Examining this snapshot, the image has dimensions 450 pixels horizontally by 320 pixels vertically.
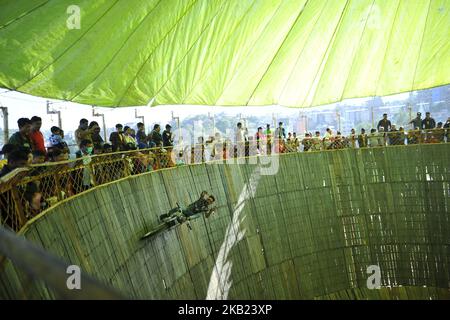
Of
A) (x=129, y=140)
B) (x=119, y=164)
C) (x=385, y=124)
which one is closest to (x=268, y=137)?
(x=385, y=124)

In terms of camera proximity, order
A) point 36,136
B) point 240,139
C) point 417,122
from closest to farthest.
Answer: point 36,136
point 240,139
point 417,122

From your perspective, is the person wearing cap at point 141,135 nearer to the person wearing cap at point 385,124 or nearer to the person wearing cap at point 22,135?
the person wearing cap at point 22,135

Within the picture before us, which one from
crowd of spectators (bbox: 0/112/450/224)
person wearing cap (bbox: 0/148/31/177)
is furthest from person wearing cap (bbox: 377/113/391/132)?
person wearing cap (bbox: 0/148/31/177)

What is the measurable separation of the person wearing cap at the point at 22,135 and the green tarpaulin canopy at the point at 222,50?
1472mm

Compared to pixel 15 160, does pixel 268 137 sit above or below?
below

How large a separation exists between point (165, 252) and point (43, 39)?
133 inches

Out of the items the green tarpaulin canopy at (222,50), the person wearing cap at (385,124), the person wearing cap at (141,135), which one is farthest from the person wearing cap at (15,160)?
the person wearing cap at (385,124)

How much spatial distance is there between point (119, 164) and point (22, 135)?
7.67 feet

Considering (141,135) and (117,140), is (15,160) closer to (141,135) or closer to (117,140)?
(117,140)

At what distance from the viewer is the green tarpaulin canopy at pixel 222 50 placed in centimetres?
578

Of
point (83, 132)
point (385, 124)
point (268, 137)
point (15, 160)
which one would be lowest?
point (385, 124)

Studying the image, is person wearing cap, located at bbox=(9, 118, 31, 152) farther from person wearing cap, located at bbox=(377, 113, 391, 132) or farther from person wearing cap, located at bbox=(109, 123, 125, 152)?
person wearing cap, located at bbox=(377, 113, 391, 132)

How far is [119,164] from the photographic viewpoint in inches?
261

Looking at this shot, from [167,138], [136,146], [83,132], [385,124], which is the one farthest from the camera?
[385,124]
